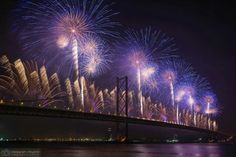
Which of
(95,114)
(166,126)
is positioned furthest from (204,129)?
A: (95,114)

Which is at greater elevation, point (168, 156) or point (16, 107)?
point (16, 107)

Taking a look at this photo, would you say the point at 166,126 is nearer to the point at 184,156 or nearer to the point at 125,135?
the point at 125,135

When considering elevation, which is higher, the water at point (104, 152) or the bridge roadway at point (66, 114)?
the bridge roadway at point (66, 114)

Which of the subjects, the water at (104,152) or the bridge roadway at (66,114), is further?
the bridge roadway at (66,114)

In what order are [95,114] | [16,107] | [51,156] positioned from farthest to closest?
[95,114]
[16,107]
[51,156]

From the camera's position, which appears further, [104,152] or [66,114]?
[66,114]

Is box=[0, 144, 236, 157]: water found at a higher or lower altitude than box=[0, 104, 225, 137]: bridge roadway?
lower

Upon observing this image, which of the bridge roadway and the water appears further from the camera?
the bridge roadway

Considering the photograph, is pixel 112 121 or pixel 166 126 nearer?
pixel 112 121

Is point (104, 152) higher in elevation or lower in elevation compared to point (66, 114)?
lower

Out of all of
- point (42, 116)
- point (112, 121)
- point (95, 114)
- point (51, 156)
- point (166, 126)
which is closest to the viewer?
point (51, 156)
